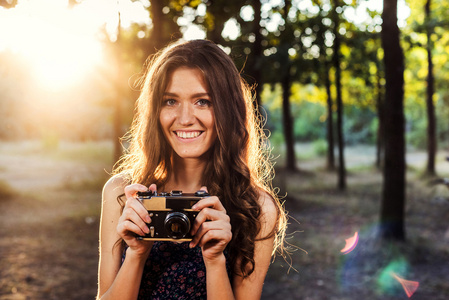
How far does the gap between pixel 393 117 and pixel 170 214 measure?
6.33 metres

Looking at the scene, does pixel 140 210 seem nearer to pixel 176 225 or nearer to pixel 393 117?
pixel 176 225

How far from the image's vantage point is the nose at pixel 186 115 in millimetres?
2309

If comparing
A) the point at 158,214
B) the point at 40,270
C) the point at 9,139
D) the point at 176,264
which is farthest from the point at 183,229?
the point at 9,139

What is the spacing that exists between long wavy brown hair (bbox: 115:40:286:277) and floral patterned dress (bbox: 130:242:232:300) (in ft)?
0.74

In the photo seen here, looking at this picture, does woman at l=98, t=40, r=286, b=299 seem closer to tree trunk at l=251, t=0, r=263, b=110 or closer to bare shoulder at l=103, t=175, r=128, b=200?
bare shoulder at l=103, t=175, r=128, b=200

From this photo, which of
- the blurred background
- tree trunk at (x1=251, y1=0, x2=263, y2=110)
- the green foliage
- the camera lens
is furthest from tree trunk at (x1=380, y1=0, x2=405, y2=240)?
the green foliage

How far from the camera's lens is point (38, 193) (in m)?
15.5

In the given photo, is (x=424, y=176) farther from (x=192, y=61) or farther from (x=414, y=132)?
(x=414, y=132)

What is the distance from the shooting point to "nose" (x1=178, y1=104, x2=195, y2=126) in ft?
7.57

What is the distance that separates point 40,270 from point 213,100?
6633 mm

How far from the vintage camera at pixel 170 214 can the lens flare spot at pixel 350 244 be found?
6949 mm

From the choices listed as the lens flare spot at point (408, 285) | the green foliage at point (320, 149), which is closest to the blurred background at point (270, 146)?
the lens flare spot at point (408, 285)

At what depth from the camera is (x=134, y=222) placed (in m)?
2.04

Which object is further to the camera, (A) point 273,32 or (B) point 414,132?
(B) point 414,132
